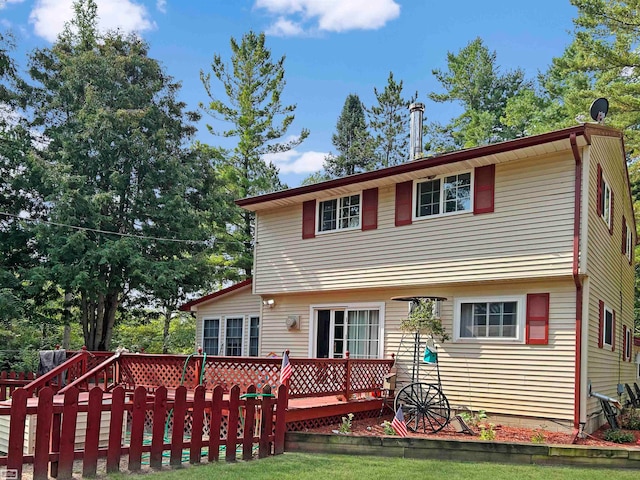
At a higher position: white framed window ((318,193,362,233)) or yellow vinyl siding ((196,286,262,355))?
white framed window ((318,193,362,233))

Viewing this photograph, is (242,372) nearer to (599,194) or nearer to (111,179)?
(599,194)

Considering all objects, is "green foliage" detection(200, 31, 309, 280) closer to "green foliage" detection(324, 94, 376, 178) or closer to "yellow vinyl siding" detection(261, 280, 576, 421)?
"green foliage" detection(324, 94, 376, 178)

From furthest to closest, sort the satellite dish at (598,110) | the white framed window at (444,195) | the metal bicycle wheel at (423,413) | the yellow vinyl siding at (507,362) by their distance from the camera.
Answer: the satellite dish at (598,110), the white framed window at (444,195), the yellow vinyl siding at (507,362), the metal bicycle wheel at (423,413)

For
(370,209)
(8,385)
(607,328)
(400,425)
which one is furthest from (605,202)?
(8,385)

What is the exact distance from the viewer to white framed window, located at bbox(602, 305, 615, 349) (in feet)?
39.7

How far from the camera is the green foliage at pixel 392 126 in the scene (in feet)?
115

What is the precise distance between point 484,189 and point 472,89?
2616 cm

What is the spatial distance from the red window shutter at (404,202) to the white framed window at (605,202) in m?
3.81

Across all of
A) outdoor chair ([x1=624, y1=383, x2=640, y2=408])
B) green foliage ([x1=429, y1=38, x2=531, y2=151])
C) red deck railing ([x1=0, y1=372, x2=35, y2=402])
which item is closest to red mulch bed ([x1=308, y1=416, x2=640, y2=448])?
outdoor chair ([x1=624, y1=383, x2=640, y2=408])

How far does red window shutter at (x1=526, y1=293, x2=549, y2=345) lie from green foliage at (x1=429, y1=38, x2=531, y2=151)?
25119mm

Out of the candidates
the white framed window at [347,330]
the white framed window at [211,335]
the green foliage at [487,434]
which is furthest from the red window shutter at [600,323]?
the white framed window at [211,335]

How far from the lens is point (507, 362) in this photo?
35.7ft

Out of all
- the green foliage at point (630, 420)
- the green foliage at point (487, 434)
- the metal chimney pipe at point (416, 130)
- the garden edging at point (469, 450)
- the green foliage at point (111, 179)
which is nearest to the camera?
the garden edging at point (469, 450)

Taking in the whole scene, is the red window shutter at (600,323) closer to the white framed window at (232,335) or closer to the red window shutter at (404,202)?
the red window shutter at (404,202)
